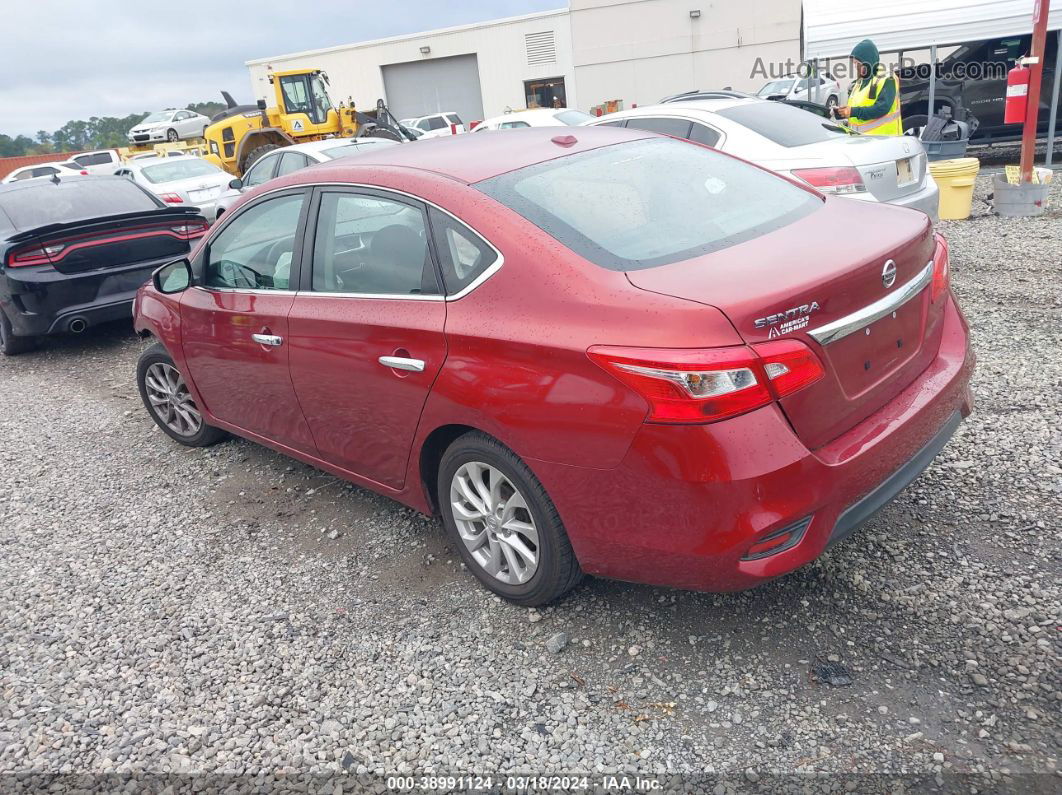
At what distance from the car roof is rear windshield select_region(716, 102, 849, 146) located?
3.63 metres

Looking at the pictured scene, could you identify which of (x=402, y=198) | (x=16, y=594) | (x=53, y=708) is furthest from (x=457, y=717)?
(x=16, y=594)

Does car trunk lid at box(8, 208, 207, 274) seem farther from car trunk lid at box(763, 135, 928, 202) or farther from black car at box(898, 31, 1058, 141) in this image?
black car at box(898, 31, 1058, 141)

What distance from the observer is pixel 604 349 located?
2.42m

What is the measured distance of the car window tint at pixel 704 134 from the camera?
7.01 m

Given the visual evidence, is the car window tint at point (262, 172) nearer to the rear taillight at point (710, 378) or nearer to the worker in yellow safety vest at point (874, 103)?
the worker in yellow safety vest at point (874, 103)

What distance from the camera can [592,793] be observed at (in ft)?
7.68

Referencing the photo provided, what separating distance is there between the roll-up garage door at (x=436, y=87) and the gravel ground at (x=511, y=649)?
4387 centimetres

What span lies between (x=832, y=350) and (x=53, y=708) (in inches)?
115

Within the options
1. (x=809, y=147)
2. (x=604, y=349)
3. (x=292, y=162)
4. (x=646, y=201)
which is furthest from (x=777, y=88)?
(x=604, y=349)

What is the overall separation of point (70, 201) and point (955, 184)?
9096 millimetres

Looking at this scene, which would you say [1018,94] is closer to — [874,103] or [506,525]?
[874,103]

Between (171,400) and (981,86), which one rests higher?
(981,86)

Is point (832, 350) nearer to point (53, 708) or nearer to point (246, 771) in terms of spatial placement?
point (246, 771)

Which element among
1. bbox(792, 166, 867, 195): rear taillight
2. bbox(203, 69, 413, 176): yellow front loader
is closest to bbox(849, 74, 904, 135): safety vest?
bbox(792, 166, 867, 195): rear taillight
